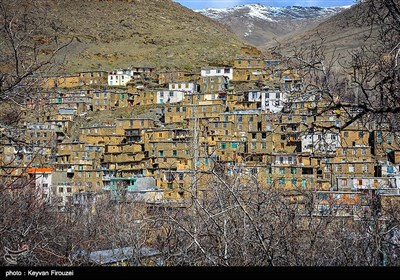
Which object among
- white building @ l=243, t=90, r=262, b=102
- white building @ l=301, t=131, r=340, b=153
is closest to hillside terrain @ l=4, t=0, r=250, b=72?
white building @ l=243, t=90, r=262, b=102

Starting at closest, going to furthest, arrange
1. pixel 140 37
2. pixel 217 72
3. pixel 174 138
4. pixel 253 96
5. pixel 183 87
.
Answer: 1. pixel 174 138
2. pixel 253 96
3. pixel 183 87
4. pixel 217 72
5. pixel 140 37

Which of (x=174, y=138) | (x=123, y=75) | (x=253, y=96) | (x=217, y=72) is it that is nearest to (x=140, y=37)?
(x=123, y=75)

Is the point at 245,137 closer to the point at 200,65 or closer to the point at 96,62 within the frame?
the point at 200,65

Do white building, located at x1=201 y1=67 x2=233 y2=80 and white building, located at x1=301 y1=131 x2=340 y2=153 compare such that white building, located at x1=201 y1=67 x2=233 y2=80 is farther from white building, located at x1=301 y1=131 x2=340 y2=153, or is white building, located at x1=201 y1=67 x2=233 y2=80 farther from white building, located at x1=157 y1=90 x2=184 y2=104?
white building, located at x1=301 y1=131 x2=340 y2=153

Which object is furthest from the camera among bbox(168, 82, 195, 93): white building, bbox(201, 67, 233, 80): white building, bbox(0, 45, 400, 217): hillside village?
bbox(201, 67, 233, 80): white building

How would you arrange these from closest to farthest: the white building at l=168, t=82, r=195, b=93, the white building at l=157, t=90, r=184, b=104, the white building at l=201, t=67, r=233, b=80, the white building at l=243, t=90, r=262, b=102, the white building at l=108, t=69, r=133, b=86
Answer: the white building at l=243, t=90, r=262, b=102 → the white building at l=157, t=90, r=184, b=104 → the white building at l=168, t=82, r=195, b=93 → the white building at l=201, t=67, r=233, b=80 → the white building at l=108, t=69, r=133, b=86

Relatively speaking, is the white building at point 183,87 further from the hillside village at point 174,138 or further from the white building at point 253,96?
the white building at point 253,96

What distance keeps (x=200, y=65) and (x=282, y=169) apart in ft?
130

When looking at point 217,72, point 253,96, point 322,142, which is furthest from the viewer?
point 217,72

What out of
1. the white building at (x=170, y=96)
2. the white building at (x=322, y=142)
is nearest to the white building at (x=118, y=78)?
the white building at (x=170, y=96)

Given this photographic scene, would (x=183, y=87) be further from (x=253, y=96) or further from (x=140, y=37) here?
(x=140, y=37)

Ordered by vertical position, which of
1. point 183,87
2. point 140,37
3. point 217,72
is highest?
point 140,37

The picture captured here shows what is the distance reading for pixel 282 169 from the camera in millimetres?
35531

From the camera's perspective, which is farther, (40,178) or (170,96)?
(170,96)
